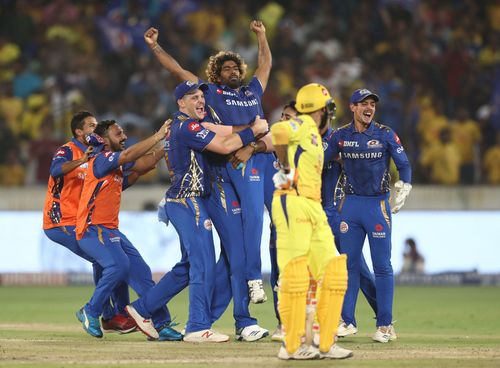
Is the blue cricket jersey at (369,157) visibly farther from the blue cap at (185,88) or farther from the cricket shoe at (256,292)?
the blue cap at (185,88)

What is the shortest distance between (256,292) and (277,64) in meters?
12.3

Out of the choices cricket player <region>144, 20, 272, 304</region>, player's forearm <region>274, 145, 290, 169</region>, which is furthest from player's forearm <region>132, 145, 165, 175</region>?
player's forearm <region>274, 145, 290, 169</region>

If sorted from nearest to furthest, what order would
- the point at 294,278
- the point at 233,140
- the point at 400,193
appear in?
the point at 294,278 < the point at 233,140 < the point at 400,193

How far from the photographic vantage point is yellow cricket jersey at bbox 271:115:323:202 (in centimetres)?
831

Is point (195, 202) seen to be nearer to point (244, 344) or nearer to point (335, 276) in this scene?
point (244, 344)

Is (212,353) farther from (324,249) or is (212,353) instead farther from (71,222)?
(71,222)

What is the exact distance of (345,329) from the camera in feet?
34.3

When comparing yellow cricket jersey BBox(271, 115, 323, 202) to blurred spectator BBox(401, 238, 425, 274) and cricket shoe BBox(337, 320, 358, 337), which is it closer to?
cricket shoe BBox(337, 320, 358, 337)

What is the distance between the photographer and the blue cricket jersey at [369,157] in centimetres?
1046

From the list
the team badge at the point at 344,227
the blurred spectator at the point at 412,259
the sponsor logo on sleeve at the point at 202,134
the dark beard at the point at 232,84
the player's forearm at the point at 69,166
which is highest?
the dark beard at the point at 232,84

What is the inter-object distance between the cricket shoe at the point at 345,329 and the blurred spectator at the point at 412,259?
28.3ft

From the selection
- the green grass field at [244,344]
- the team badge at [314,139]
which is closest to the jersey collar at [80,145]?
the green grass field at [244,344]

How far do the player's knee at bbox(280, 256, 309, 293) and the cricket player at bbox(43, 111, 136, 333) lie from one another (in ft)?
10.6

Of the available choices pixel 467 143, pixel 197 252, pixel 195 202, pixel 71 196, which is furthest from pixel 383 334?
pixel 467 143
